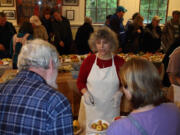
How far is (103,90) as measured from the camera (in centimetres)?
228

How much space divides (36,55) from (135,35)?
485cm

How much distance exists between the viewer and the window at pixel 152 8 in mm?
8008

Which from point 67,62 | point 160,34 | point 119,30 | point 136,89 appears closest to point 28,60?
point 136,89

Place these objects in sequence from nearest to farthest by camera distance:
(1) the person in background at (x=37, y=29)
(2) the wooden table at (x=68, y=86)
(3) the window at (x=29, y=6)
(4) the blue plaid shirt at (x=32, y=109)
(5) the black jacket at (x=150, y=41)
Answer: (4) the blue plaid shirt at (x=32, y=109) < (2) the wooden table at (x=68, y=86) < (1) the person in background at (x=37, y=29) < (5) the black jacket at (x=150, y=41) < (3) the window at (x=29, y=6)

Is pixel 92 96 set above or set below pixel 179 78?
below

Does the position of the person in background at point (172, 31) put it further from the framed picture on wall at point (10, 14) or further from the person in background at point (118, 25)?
the framed picture on wall at point (10, 14)

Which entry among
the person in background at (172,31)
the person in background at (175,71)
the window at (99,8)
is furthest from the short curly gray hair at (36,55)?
the window at (99,8)

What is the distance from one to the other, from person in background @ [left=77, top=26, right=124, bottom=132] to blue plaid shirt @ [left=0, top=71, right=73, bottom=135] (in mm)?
1033

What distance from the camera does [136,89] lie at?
1.11 metres

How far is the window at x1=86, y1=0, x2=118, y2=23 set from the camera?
300 inches

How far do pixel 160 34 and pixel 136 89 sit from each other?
206 inches

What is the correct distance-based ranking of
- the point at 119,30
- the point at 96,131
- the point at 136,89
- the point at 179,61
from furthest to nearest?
1. the point at 119,30
2. the point at 179,61
3. the point at 96,131
4. the point at 136,89

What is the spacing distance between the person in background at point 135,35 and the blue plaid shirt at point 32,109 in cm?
483

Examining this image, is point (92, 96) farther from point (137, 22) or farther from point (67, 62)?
point (137, 22)
